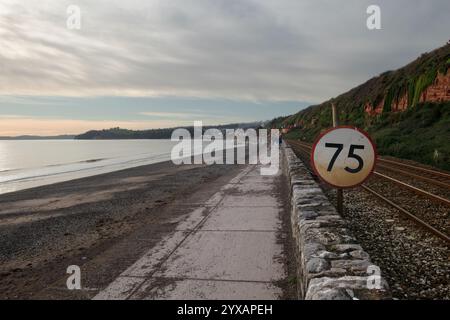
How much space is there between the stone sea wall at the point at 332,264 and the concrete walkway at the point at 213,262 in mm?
784

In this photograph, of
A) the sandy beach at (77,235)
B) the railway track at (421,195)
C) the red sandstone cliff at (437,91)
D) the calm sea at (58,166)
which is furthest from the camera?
the red sandstone cliff at (437,91)

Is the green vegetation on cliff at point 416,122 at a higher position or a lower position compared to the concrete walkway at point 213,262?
higher

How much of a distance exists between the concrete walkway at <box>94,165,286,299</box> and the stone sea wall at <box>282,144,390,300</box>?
0.78 meters

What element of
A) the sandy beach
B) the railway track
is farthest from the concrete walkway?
the railway track

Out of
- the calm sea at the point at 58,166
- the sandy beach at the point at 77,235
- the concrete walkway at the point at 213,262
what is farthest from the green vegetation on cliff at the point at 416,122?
the calm sea at the point at 58,166

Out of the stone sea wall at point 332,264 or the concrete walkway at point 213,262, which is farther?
the concrete walkway at point 213,262

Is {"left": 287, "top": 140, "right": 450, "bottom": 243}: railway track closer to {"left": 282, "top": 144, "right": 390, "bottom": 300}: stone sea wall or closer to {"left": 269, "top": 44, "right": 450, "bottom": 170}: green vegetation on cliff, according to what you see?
{"left": 282, "top": 144, "right": 390, "bottom": 300}: stone sea wall

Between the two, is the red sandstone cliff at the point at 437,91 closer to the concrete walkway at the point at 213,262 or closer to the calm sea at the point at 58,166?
the concrete walkway at the point at 213,262

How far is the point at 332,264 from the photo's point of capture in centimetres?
318

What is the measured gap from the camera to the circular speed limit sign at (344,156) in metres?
4.46

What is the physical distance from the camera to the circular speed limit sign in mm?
4461

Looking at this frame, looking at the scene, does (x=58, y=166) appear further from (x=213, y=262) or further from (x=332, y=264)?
(x=332, y=264)

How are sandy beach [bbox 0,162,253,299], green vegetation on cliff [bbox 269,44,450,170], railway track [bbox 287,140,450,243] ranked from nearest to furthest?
sandy beach [bbox 0,162,253,299], railway track [bbox 287,140,450,243], green vegetation on cliff [bbox 269,44,450,170]
